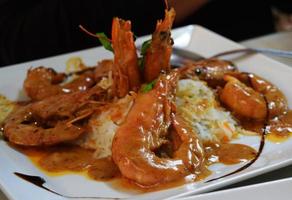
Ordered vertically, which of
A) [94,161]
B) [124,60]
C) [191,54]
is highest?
[124,60]

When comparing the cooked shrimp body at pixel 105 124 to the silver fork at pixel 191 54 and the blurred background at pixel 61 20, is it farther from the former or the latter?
the blurred background at pixel 61 20

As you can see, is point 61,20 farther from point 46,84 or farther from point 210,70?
point 210,70

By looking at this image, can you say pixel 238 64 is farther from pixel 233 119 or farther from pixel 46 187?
pixel 46 187

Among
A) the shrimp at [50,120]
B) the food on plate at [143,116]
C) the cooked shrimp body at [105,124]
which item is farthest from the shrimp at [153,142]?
the shrimp at [50,120]

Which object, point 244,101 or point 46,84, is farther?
point 46,84

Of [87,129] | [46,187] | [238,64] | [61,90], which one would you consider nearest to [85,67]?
[61,90]

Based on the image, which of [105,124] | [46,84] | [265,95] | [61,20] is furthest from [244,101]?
[61,20]

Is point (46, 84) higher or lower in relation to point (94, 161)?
higher
